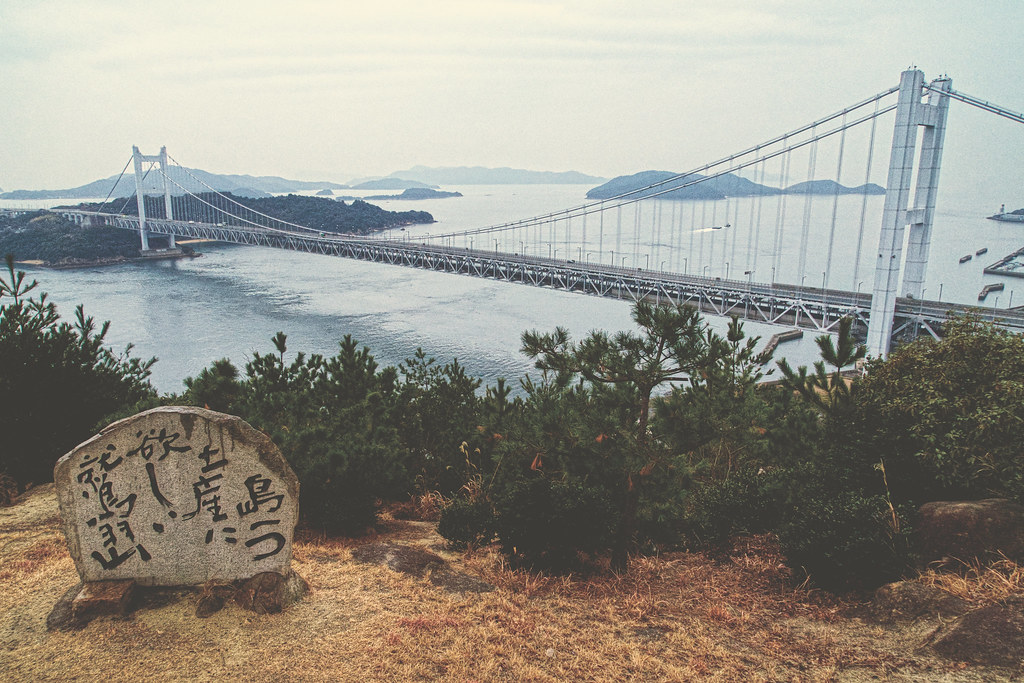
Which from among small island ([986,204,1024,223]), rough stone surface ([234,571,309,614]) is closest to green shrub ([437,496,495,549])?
rough stone surface ([234,571,309,614])

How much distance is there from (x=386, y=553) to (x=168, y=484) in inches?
61.4

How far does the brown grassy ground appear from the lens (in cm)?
327

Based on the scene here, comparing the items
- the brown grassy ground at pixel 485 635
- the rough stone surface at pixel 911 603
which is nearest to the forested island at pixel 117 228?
the brown grassy ground at pixel 485 635

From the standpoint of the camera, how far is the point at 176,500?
3.75 meters

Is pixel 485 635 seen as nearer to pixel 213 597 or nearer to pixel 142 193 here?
pixel 213 597

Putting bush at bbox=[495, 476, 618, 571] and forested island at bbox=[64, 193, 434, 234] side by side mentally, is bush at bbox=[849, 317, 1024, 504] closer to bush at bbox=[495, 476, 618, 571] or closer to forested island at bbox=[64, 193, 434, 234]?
bush at bbox=[495, 476, 618, 571]

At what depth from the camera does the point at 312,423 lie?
5.82 meters

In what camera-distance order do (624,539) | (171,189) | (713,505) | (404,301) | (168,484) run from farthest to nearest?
(171,189) < (404,301) < (713,505) < (624,539) < (168,484)

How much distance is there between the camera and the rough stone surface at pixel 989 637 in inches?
118

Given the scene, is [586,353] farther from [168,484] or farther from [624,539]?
[168,484]

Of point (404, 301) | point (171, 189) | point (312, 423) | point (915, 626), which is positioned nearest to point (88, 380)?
point (312, 423)

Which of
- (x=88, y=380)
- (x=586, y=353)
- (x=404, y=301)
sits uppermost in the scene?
(x=586, y=353)

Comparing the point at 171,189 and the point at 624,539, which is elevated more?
the point at 171,189

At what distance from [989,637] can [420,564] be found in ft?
10.3
